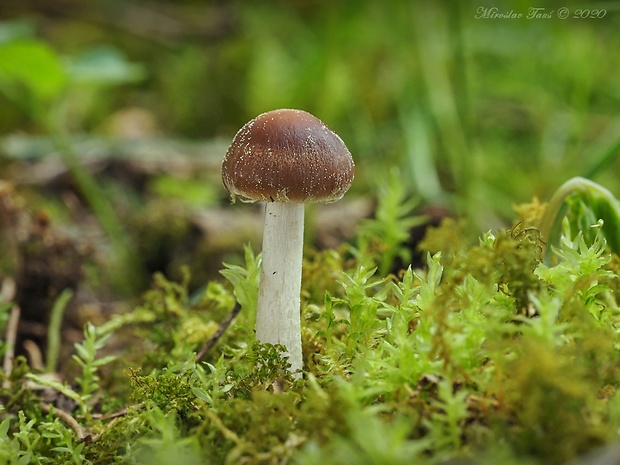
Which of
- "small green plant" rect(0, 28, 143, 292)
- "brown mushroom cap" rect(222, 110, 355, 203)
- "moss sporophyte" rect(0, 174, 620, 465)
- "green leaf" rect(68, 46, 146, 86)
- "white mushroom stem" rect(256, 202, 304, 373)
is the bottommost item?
"moss sporophyte" rect(0, 174, 620, 465)

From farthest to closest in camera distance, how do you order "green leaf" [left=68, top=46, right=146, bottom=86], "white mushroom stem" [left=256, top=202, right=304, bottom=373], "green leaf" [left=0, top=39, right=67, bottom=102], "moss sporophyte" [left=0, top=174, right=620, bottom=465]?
1. "green leaf" [left=68, top=46, right=146, bottom=86]
2. "green leaf" [left=0, top=39, right=67, bottom=102]
3. "white mushroom stem" [left=256, top=202, right=304, bottom=373]
4. "moss sporophyte" [left=0, top=174, right=620, bottom=465]

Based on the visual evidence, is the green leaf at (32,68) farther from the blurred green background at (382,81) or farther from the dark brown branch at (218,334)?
the dark brown branch at (218,334)

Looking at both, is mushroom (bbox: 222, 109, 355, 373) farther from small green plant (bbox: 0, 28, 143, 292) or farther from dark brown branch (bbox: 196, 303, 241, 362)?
small green plant (bbox: 0, 28, 143, 292)

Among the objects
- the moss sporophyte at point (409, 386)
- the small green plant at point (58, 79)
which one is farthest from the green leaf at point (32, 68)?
the moss sporophyte at point (409, 386)

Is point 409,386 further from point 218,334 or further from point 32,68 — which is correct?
point 32,68

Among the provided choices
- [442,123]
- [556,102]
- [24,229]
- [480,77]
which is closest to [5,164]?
[24,229]

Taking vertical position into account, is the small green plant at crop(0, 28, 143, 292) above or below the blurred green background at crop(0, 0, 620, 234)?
below

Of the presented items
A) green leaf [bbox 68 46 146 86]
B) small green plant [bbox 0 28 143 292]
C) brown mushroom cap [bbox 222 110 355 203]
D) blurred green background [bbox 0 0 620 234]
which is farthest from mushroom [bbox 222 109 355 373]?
green leaf [bbox 68 46 146 86]
